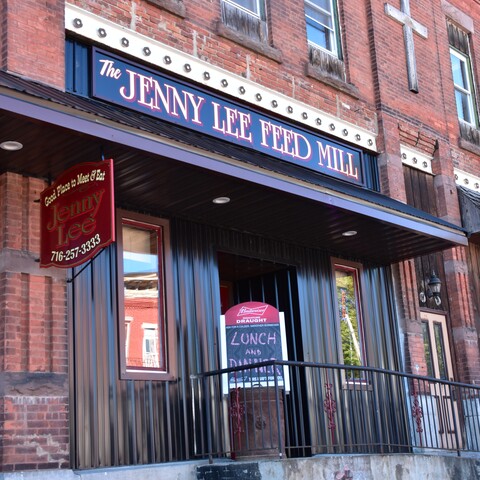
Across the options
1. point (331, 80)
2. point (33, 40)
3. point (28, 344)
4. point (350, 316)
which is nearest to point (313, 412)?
point (350, 316)

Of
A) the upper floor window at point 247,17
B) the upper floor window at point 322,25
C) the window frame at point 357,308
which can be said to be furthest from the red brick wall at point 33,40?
the window frame at point 357,308

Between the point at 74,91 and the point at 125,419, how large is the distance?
345 cm

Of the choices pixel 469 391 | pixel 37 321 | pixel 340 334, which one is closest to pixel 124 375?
pixel 37 321

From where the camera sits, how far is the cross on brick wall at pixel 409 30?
45.1ft

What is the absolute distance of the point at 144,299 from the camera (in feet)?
30.1

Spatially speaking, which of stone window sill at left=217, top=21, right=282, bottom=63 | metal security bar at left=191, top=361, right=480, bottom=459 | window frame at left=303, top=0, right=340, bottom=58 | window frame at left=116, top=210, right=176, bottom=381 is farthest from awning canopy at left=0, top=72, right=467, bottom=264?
window frame at left=303, top=0, right=340, bottom=58

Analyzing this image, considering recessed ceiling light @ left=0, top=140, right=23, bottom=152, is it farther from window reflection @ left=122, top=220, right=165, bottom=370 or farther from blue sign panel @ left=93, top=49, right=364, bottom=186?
window reflection @ left=122, top=220, right=165, bottom=370

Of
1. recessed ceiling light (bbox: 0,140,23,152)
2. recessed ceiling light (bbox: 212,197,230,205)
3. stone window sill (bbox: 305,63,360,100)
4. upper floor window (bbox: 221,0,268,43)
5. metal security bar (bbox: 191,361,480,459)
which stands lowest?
metal security bar (bbox: 191,361,480,459)

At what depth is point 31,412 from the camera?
7434 millimetres

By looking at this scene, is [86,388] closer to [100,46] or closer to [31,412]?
[31,412]

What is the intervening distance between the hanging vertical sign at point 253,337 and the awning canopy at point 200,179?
45.0 inches

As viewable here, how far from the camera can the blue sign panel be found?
360 inches

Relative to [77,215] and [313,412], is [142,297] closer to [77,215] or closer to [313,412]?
[77,215]

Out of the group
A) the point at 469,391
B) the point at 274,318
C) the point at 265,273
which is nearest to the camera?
the point at 274,318
